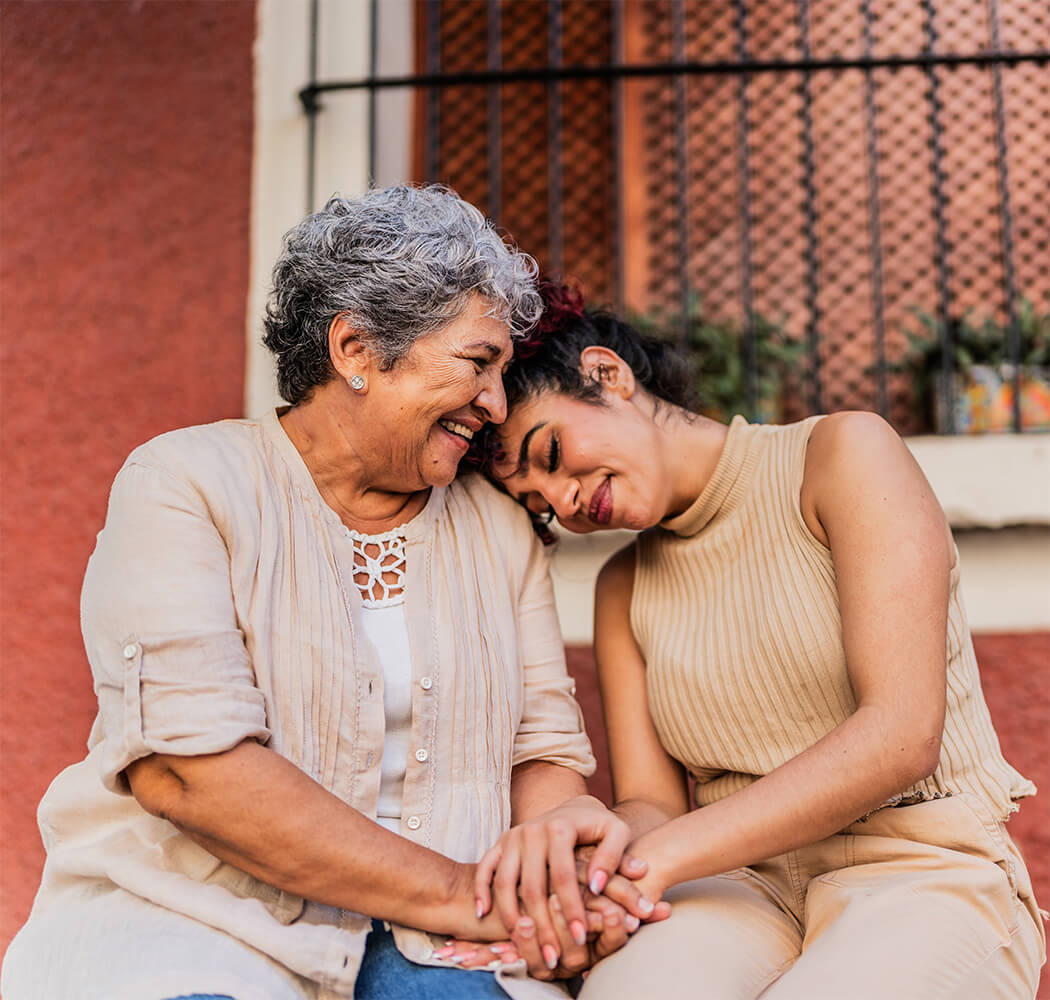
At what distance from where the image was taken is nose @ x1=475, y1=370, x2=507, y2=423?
2045mm

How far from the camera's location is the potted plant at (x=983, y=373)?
354 centimetres

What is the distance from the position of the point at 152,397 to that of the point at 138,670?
1.57 meters

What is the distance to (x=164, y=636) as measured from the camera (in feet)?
5.49

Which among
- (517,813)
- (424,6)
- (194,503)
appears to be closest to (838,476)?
(517,813)

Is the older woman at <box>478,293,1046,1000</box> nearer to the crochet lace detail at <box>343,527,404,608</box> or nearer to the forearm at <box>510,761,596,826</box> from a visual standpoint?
the forearm at <box>510,761,596,826</box>

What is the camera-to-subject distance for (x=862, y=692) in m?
1.87

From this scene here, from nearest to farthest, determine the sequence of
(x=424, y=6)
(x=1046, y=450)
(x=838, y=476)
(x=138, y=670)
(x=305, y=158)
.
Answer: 1. (x=138, y=670)
2. (x=838, y=476)
3. (x=1046, y=450)
4. (x=305, y=158)
5. (x=424, y=6)

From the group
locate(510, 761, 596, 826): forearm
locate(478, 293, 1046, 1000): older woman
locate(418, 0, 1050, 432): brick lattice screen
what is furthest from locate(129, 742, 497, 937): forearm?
locate(418, 0, 1050, 432): brick lattice screen

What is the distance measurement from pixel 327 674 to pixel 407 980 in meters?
0.50

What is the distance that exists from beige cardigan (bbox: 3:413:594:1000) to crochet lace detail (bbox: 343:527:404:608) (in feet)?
0.11

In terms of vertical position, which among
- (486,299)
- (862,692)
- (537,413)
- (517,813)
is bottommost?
(517,813)

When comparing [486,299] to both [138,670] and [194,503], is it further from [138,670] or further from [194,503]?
[138,670]

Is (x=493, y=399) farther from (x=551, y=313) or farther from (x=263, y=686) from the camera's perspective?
(x=263, y=686)

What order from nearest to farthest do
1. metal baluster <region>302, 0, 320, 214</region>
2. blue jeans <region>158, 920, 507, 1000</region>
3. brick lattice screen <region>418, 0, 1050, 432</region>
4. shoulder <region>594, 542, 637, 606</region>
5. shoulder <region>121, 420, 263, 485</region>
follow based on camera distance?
blue jeans <region>158, 920, 507, 1000</region>, shoulder <region>121, 420, 263, 485</region>, shoulder <region>594, 542, 637, 606</region>, metal baluster <region>302, 0, 320, 214</region>, brick lattice screen <region>418, 0, 1050, 432</region>
